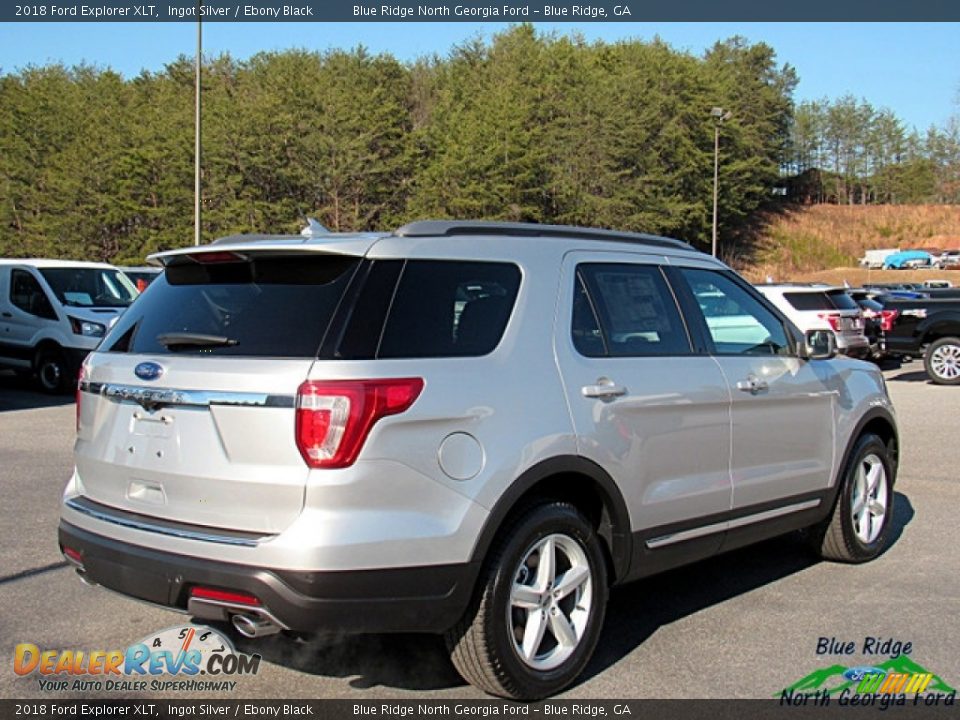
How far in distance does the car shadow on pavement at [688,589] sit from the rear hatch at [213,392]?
1.78 meters

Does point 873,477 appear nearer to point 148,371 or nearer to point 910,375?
point 148,371

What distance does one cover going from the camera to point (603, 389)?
4.36 m

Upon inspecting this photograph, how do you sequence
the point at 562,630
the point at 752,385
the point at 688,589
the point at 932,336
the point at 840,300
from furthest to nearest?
the point at 932,336, the point at 840,300, the point at 688,589, the point at 752,385, the point at 562,630

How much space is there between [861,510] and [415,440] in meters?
3.77

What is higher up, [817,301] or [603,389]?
[817,301]

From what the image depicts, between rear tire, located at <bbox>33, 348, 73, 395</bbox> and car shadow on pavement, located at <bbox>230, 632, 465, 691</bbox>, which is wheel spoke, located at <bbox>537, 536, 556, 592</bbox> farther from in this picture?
rear tire, located at <bbox>33, 348, 73, 395</bbox>

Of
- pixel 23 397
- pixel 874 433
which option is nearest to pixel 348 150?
pixel 23 397

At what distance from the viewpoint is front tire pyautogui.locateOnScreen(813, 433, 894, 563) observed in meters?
6.07

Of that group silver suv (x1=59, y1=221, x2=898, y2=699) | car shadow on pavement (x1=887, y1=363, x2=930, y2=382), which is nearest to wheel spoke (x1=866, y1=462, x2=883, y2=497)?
silver suv (x1=59, y1=221, x2=898, y2=699)

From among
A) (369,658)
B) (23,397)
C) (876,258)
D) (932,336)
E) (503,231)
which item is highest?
(876,258)

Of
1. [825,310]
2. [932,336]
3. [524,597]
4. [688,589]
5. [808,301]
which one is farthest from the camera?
[932,336]

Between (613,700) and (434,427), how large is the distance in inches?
56.4

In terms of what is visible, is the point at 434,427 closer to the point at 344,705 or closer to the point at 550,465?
the point at 550,465

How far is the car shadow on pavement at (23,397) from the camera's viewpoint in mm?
14422
